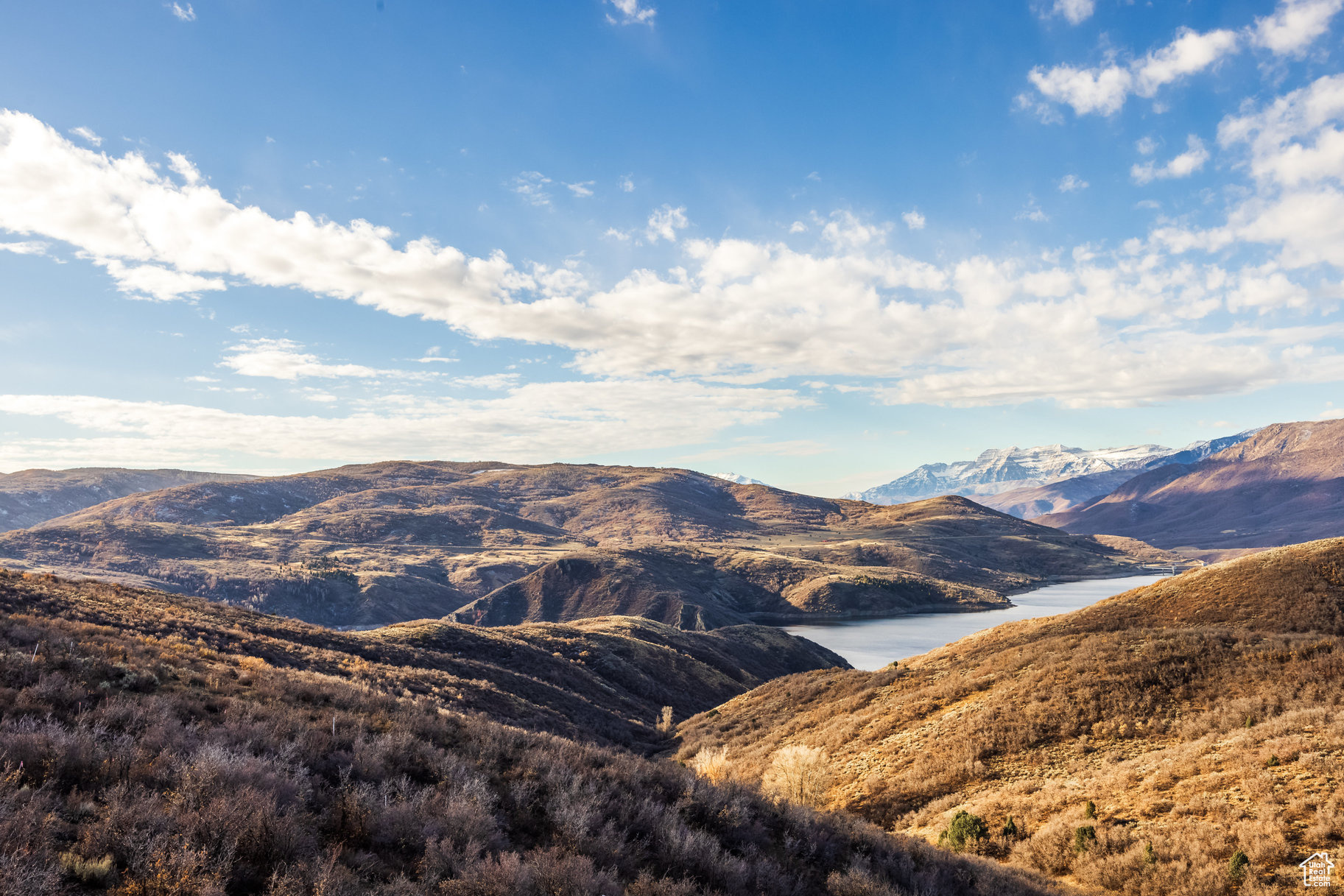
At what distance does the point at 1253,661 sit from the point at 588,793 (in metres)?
25.3

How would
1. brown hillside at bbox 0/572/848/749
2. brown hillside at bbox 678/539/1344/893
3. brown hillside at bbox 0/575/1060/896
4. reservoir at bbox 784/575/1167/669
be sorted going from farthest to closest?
1. reservoir at bbox 784/575/1167/669
2. brown hillside at bbox 0/572/848/749
3. brown hillside at bbox 678/539/1344/893
4. brown hillside at bbox 0/575/1060/896

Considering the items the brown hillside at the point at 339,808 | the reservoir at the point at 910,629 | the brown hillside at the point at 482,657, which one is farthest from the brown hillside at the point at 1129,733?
the reservoir at the point at 910,629

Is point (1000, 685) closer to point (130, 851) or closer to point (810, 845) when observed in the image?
point (810, 845)

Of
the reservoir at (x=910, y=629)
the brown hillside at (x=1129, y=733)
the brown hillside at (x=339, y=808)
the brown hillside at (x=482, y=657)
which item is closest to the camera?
the brown hillside at (x=339, y=808)

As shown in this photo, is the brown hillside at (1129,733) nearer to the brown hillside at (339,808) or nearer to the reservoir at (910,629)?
the brown hillside at (339,808)

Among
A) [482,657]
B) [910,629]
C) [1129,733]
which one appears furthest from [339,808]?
[910,629]

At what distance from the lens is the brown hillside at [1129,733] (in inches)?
492

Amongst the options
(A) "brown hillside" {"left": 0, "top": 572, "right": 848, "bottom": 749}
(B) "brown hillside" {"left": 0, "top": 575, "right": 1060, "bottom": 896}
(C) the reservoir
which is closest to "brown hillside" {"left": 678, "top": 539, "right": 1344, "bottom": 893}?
(B) "brown hillside" {"left": 0, "top": 575, "right": 1060, "bottom": 896}

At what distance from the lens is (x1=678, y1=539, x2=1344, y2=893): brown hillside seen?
1250 centimetres

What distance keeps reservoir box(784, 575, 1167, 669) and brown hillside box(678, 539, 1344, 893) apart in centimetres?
7322

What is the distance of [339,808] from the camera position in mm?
7828

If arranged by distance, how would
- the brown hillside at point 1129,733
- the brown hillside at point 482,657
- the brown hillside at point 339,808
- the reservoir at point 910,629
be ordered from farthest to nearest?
the reservoir at point 910,629 → the brown hillside at point 482,657 → the brown hillside at point 1129,733 → the brown hillside at point 339,808

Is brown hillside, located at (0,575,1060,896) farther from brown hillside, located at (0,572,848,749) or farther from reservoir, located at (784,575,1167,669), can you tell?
reservoir, located at (784,575,1167,669)

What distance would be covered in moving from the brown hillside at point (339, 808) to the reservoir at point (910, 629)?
100722mm
